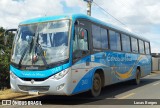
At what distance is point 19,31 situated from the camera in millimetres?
11547

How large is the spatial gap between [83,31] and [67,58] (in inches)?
65.0

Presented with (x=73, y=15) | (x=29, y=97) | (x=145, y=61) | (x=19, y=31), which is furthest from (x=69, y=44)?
(x=145, y=61)

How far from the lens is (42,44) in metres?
10.7

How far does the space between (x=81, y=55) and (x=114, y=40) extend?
14.9 feet

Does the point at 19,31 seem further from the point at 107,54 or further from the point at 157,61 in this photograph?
the point at 157,61

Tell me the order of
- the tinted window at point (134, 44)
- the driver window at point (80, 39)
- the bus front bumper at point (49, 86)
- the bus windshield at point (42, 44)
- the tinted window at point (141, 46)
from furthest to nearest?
the tinted window at point (141, 46) → the tinted window at point (134, 44) → the driver window at point (80, 39) → the bus windshield at point (42, 44) → the bus front bumper at point (49, 86)

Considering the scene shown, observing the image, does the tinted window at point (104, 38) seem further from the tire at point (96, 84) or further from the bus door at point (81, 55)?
the bus door at point (81, 55)

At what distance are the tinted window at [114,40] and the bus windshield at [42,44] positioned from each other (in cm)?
451

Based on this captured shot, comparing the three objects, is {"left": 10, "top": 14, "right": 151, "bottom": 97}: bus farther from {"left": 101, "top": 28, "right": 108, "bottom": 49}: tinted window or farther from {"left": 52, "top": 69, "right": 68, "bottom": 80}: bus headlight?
{"left": 101, "top": 28, "right": 108, "bottom": 49}: tinted window

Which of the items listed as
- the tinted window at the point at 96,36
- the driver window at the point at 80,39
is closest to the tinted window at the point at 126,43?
the tinted window at the point at 96,36

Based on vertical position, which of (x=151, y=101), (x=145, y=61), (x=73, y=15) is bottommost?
(x=151, y=101)

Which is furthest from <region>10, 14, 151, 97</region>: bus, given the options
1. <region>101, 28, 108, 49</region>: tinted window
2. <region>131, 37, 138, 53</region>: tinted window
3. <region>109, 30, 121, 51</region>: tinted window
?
<region>131, 37, 138, 53</region>: tinted window

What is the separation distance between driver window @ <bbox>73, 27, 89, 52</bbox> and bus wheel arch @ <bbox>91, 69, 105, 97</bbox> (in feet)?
4.74

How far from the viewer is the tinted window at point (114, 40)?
588 inches
